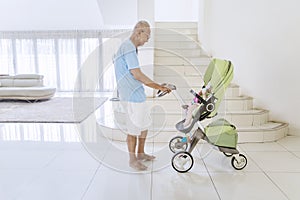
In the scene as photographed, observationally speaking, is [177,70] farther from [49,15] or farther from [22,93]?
[49,15]

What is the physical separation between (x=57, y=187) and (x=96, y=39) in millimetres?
6574

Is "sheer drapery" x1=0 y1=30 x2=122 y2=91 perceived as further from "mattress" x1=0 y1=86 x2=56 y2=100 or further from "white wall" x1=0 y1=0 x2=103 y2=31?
"mattress" x1=0 y1=86 x2=56 y2=100

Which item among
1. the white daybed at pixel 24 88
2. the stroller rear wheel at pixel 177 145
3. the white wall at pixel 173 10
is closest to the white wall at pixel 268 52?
the stroller rear wheel at pixel 177 145

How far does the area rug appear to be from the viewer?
14.9 ft

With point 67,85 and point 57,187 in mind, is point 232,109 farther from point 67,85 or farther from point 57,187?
point 67,85

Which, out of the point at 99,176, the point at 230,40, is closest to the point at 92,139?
the point at 99,176

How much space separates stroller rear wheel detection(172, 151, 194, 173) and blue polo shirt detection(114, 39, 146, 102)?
1.96 feet

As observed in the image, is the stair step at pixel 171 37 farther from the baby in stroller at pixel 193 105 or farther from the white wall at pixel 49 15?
the baby in stroller at pixel 193 105

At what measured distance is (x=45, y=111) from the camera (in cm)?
518

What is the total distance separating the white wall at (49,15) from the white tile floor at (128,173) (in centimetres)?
433

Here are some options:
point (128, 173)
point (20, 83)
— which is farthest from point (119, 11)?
point (128, 173)

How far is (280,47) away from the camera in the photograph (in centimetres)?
352

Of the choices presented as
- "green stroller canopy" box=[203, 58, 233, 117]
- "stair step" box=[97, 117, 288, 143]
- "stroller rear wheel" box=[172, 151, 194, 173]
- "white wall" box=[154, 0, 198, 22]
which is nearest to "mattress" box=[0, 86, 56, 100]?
"stair step" box=[97, 117, 288, 143]

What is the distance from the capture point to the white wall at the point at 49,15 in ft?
21.9
